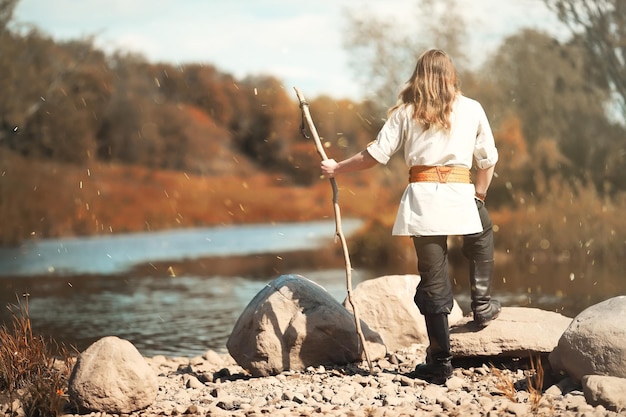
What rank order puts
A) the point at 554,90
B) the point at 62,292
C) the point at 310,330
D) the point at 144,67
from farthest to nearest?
1. the point at 144,67
2. the point at 554,90
3. the point at 62,292
4. the point at 310,330

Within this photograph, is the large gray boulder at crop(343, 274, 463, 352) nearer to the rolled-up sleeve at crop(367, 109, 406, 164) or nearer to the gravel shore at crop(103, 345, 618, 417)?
the gravel shore at crop(103, 345, 618, 417)

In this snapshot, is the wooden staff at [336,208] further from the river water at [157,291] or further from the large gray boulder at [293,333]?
the river water at [157,291]

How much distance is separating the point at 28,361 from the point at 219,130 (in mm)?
31615

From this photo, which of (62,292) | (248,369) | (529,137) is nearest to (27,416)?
(248,369)

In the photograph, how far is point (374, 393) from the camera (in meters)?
5.68

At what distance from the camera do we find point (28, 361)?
5848mm

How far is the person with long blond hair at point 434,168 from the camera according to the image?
19.0ft

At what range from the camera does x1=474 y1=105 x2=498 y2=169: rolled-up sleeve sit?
602 centimetres

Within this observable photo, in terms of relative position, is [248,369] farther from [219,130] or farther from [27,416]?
[219,130]

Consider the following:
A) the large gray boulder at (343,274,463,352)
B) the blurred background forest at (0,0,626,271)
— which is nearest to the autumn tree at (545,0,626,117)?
the blurred background forest at (0,0,626,271)

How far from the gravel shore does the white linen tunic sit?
1.02 m

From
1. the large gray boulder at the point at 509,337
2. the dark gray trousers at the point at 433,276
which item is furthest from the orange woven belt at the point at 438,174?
the large gray boulder at the point at 509,337

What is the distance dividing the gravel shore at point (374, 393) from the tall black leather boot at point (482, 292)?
13.5 inches

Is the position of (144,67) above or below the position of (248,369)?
above
